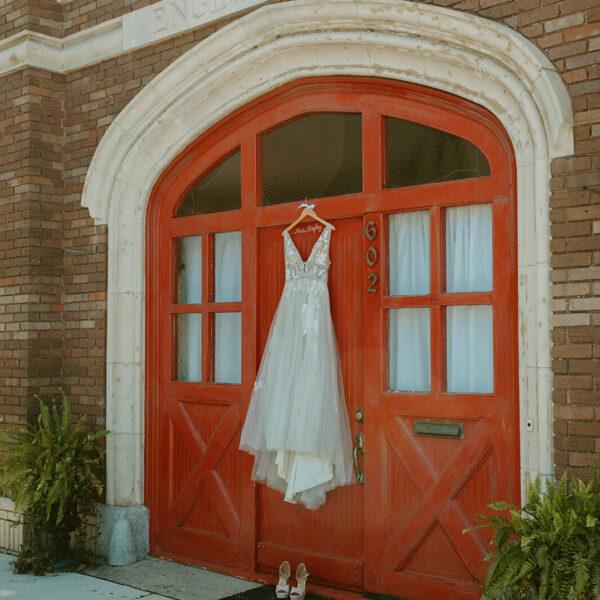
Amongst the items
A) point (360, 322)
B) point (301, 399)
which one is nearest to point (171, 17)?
point (360, 322)

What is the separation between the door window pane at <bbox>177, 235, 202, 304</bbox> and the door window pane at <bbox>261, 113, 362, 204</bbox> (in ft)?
2.72

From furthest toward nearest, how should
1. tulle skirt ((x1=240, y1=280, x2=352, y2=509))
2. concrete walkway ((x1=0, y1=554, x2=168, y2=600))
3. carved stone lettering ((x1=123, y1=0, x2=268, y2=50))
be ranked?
carved stone lettering ((x1=123, y1=0, x2=268, y2=50)) < concrete walkway ((x1=0, y1=554, x2=168, y2=600)) < tulle skirt ((x1=240, y1=280, x2=352, y2=509))

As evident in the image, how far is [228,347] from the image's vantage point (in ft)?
21.1

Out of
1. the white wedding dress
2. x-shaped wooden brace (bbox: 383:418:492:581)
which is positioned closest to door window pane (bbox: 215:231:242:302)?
the white wedding dress

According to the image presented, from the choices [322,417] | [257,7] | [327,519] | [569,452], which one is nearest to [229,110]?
[257,7]

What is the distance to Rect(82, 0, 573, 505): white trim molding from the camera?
4.66 metres

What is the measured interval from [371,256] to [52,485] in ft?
9.83

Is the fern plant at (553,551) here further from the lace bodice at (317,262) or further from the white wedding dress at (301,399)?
the lace bodice at (317,262)

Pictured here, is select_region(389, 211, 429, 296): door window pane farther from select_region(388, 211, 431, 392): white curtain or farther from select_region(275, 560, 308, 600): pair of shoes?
select_region(275, 560, 308, 600): pair of shoes

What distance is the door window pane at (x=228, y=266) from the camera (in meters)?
6.39

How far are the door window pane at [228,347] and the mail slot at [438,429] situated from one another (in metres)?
1.61

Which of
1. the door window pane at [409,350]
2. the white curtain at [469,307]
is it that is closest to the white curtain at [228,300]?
the door window pane at [409,350]

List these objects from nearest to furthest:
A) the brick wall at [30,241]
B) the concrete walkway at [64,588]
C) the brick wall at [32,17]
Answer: the concrete walkway at [64,588]
the brick wall at [30,241]
the brick wall at [32,17]

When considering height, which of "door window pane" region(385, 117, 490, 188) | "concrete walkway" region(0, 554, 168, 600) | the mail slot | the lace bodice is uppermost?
"door window pane" region(385, 117, 490, 188)
